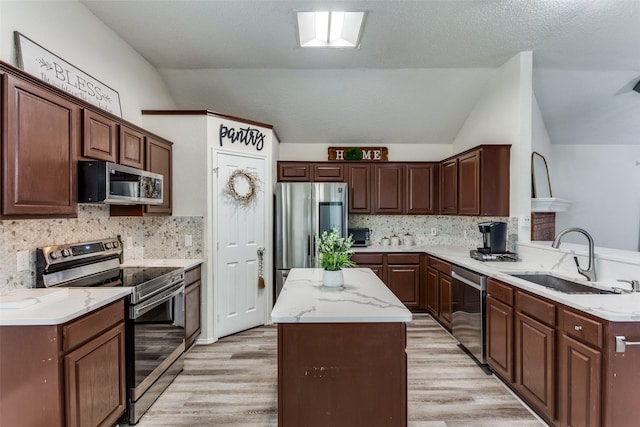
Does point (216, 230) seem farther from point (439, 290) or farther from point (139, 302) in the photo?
point (439, 290)

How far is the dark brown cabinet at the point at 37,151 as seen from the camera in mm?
1646

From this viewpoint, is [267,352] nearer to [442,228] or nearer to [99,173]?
[99,173]

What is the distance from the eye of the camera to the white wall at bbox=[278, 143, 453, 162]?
16.6 feet

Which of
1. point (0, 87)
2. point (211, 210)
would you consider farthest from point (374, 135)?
point (0, 87)

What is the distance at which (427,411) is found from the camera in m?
2.29

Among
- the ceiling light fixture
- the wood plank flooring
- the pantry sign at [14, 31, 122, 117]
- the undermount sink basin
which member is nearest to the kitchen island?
the wood plank flooring

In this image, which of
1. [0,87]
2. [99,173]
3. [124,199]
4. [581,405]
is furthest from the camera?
[124,199]

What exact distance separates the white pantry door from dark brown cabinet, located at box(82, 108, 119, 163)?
3.84 ft

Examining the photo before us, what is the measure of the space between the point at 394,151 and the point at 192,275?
140 inches

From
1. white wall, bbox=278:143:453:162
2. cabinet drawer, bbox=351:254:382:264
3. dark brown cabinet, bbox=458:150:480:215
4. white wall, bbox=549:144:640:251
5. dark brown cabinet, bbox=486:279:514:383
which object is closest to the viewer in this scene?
dark brown cabinet, bbox=486:279:514:383

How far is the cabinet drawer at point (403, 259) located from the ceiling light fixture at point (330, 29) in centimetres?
275

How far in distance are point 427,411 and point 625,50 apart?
13.4ft

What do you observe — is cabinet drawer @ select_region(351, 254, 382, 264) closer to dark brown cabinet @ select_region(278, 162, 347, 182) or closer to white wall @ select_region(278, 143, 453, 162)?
dark brown cabinet @ select_region(278, 162, 347, 182)

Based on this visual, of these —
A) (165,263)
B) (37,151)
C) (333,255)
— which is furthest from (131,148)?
(333,255)
